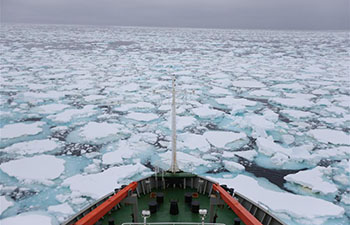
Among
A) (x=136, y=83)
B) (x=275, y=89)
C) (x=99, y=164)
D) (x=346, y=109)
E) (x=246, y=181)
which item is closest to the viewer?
(x=246, y=181)

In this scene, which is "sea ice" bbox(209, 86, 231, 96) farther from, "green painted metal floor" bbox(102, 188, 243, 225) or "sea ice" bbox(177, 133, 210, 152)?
"green painted metal floor" bbox(102, 188, 243, 225)

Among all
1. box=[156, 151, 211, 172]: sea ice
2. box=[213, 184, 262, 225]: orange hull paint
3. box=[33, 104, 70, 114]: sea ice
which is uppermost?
box=[213, 184, 262, 225]: orange hull paint

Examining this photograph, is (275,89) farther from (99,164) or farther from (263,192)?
(99,164)

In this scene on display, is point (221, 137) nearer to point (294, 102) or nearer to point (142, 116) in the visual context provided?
point (142, 116)

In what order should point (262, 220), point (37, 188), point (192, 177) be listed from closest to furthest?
point (262, 220) < point (192, 177) < point (37, 188)

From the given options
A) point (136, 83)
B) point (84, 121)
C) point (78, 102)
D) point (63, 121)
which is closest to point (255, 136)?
point (84, 121)

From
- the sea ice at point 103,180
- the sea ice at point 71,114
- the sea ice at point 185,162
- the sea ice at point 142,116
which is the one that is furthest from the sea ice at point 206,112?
the sea ice at point 103,180

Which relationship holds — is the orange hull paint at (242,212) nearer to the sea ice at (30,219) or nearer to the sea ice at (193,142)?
the sea ice at (30,219)

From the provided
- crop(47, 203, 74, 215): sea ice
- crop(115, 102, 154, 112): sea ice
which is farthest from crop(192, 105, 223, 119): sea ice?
crop(47, 203, 74, 215): sea ice

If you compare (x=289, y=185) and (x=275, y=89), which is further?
(x=275, y=89)
